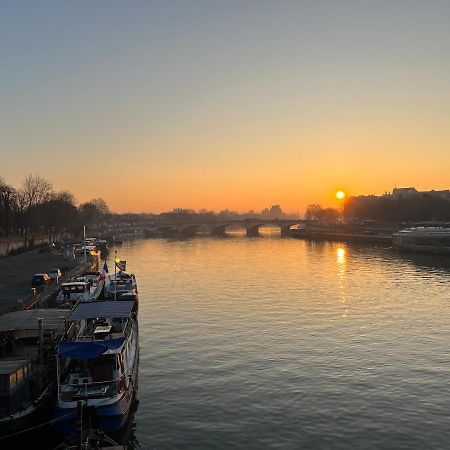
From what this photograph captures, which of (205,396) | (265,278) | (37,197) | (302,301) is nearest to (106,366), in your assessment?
(205,396)

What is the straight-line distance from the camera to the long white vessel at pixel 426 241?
3749 inches

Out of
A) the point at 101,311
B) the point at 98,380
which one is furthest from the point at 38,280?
the point at 98,380

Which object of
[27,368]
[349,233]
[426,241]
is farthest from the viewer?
[349,233]

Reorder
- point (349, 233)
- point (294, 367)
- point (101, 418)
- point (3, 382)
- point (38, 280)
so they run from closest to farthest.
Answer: point (3, 382) < point (101, 418) < point (294, 367) < point (38, 280) < point (349, 233)

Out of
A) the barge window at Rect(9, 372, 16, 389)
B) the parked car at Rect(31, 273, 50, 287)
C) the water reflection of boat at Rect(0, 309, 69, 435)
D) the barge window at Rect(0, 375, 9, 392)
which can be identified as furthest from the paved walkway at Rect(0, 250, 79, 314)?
the barge window at Rect(0, 375, 9, 392)

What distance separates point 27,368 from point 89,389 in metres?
2.50

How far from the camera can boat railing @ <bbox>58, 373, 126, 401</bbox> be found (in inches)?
781

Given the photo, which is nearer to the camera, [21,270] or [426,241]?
[21,270]

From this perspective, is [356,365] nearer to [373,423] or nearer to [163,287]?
[373,423]

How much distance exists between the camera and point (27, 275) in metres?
55.8

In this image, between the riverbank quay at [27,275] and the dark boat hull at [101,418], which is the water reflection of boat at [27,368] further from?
the riverbank quay at [27,275]

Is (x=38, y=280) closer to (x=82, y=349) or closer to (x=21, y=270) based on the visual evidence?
(x=21, y=270)

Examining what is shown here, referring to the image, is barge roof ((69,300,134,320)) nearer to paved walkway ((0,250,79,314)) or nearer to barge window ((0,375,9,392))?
barge window ((0,375,9,392))

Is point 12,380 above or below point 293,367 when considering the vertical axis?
above
